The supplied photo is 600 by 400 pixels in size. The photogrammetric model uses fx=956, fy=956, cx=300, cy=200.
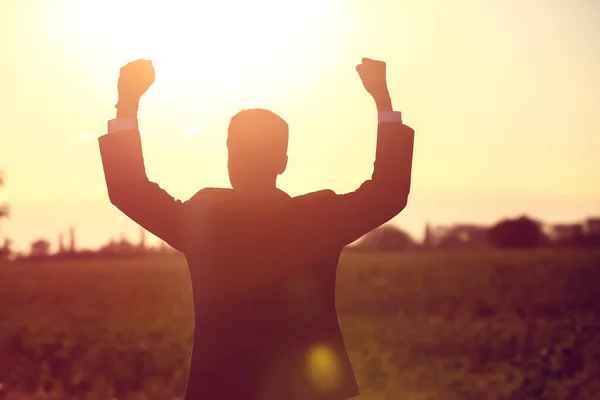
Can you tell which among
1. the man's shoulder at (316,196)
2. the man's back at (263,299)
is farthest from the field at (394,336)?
the man's shoulder at (316,196)

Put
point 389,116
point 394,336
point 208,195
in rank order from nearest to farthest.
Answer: point 208,195 < point 389,116 < point 394,336

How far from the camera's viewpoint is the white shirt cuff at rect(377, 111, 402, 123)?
274 cm

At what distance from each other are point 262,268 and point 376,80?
64 centimetres

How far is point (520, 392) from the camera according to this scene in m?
12.8

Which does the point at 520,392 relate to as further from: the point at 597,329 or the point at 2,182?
the point at 2,182

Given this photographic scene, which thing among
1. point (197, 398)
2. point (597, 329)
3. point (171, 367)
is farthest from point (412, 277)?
point (197, 398)

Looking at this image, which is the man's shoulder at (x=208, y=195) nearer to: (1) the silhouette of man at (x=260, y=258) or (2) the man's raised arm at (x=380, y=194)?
(1) the silhouette of man at (x=260, y=258)

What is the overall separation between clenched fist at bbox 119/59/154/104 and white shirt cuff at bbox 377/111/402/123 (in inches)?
26.0

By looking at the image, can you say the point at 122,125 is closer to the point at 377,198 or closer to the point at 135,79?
the point at 135,79

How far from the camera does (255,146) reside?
2.68 meters

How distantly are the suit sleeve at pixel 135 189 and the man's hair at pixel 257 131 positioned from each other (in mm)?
243

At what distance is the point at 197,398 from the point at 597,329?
18281 mm

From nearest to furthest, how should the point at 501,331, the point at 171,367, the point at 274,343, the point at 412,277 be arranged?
the point at 274,343 < the point at 171,367 < the point at 501,331 < the point at 412,277

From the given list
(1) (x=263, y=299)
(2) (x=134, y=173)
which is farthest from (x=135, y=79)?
(1) (x=263, y=299)
